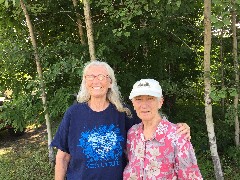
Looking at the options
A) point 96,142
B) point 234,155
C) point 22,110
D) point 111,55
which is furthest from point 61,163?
point 234,155

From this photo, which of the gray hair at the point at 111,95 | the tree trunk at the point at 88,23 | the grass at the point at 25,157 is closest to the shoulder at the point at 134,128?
the gray hair at the point at 111,95

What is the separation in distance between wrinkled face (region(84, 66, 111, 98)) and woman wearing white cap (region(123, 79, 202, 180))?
41cm

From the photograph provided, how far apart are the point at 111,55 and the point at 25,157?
419 cm

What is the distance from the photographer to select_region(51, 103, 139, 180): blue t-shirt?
2639 mm

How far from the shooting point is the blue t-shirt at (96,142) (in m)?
2.64

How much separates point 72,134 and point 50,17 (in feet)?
15.7

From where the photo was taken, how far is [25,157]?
855cm

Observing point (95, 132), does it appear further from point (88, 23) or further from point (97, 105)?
point (88, 23)

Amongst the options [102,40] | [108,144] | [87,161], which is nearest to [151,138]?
[108,144]

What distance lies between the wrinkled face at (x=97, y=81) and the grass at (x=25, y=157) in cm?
457

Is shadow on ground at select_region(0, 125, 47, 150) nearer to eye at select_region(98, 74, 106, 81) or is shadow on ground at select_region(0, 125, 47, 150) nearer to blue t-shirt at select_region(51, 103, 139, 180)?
blue t-shirt at select_region(51, 103, 139, 180)

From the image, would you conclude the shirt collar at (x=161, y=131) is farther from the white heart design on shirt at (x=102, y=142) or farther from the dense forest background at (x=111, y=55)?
the dense forest background at (x=111, y=55)

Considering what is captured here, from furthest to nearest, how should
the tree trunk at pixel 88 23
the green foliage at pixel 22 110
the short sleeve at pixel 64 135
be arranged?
the green foliage at pixel 22 110 → the tree trunk at pixel 88 23 → the short sleeve at pixel 64 135

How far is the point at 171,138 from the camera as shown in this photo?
231cm
